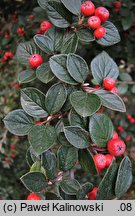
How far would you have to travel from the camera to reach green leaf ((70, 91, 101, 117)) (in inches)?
30.9

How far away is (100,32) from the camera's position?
0.93 m

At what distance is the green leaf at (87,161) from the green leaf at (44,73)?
0.69 feet

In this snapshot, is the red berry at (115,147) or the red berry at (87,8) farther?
the red berry at (87,8)

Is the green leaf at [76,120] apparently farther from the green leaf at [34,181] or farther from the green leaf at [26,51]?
the green leaf at [26,51]

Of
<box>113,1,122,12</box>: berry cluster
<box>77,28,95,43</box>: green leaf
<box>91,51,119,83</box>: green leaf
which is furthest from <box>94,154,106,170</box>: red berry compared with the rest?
<box>113,1,122,12</box>: berry cluster

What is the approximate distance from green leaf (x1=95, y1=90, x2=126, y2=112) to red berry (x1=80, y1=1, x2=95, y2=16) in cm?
23

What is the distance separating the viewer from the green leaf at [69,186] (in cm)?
81

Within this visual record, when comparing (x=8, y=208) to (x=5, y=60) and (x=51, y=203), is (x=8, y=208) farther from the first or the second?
(x=5, y=60)

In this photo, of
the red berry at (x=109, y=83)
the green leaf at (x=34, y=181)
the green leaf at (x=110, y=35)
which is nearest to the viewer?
the green leaf at (x=34, y=181)

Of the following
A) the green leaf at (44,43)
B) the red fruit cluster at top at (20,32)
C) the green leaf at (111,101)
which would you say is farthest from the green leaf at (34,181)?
the red fruit cluster at top at (20,32)

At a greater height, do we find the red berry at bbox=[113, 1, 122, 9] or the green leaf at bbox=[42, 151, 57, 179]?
the red berry at bbox=[113, 1, 122, 9]

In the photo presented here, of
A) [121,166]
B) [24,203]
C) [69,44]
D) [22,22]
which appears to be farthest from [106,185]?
[22,22]

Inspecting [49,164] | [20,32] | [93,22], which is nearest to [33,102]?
[49,164]

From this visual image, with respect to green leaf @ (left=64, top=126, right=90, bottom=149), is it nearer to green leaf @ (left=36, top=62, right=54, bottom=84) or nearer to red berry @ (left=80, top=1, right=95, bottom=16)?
green leaf @ (left=36, top=62, right=54, bottom=84)
